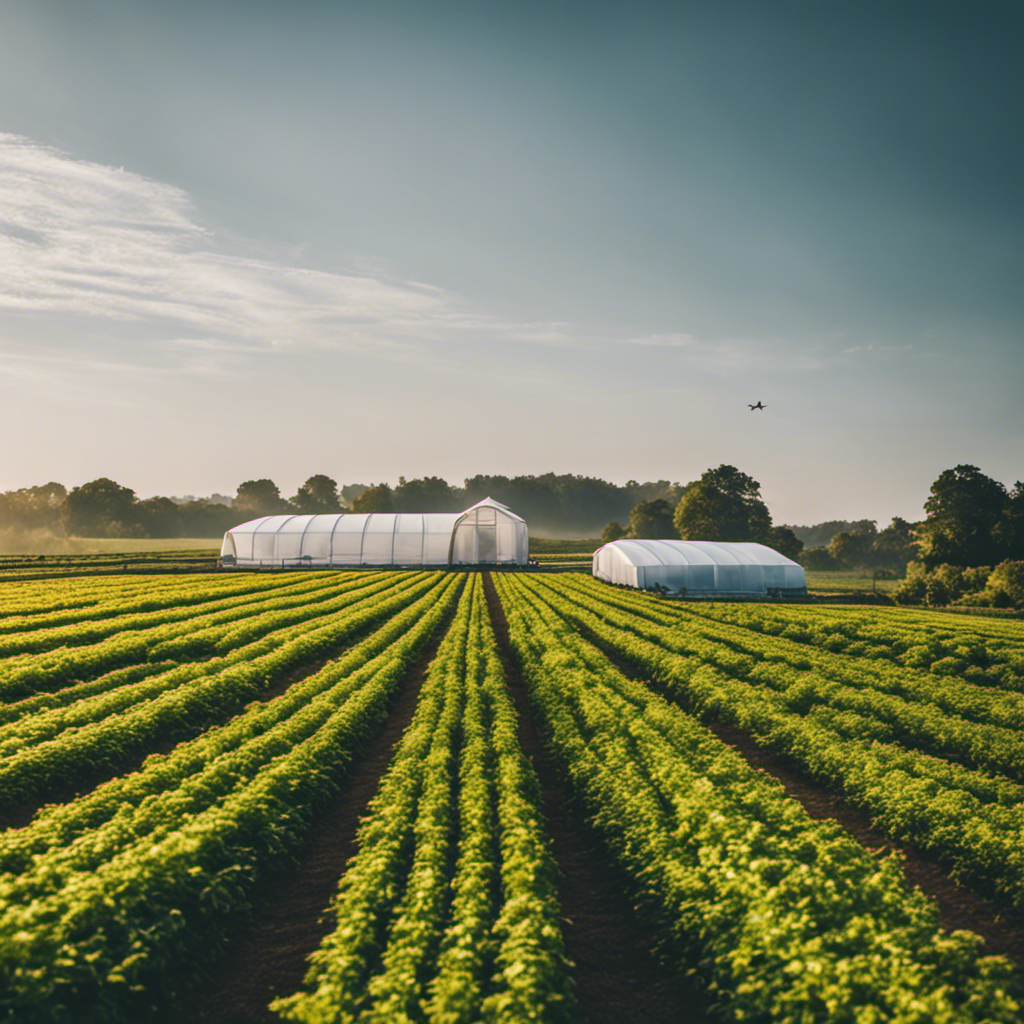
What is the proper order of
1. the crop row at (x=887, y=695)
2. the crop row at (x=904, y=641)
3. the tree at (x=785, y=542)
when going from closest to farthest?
the crop row at (x=887, y=695)
the crop row at (x=904, y=641)
the tree at (x=785, y=542)

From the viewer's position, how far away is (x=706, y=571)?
5916 centimetres

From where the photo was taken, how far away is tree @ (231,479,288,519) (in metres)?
193

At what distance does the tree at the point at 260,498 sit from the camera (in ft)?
633

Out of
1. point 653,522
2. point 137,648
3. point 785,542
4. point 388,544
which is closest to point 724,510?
point 785,542

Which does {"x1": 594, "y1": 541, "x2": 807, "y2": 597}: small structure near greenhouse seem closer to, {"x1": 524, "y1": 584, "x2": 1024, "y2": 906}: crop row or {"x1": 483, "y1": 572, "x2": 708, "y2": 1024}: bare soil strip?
{"x1": 524, "y1": 584, "x2": 1024, "y2": 906}: crop row

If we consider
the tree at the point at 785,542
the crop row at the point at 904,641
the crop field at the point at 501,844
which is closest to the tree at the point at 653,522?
the tree at the point at 785,542

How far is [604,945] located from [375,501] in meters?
145

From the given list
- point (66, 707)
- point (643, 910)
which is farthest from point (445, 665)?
point (643, 910)

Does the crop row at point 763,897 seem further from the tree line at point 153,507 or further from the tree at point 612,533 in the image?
the tree line at point 153,507

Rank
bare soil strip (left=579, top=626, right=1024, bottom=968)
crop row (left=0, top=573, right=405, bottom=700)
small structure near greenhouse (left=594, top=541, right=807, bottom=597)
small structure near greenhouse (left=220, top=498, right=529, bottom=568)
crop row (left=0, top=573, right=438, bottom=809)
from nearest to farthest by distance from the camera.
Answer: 1. bare soil strip (left=579, top=626, right=1024, bottom=968)
2. crop row (left=0, top=573, right=438, bottom=809)
3. crop row (left=0, top=573, right=405, bottom=700)
4. small structure near greenhouse (left=594, top=541, right=807, bottom=597)
5. small structure near greenhouse (left=220, top=498, right=529, bottom=568)

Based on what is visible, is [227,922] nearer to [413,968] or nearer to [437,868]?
[437,868]

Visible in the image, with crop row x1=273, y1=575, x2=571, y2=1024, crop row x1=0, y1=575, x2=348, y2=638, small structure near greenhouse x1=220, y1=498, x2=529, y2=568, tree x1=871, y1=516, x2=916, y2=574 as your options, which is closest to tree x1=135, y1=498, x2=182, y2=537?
small structure near greenhouse x1=220, y1=498, x2=529, y2=568

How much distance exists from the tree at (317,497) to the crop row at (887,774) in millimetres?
172320

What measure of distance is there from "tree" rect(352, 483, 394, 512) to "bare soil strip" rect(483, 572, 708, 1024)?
139519 millimetres
